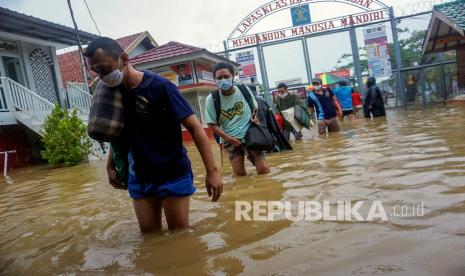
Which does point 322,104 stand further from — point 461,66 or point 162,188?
point 461,66

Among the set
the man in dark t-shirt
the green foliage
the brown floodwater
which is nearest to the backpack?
the brown floodwater

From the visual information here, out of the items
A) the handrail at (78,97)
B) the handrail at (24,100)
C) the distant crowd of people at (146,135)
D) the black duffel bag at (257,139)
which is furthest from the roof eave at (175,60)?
the distant crowd of people at (146,135)

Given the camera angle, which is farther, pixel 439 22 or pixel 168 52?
pixel 168 52

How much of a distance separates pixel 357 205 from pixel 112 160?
1.83 metres

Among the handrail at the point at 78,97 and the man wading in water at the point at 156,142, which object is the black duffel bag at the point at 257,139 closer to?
the man wading in water at the point at 156,142

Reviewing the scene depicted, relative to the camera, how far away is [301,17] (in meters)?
21.7

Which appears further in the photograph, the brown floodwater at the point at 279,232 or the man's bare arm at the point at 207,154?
the man's bare arm at the point at 207,154

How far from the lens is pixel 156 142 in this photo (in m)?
2.79

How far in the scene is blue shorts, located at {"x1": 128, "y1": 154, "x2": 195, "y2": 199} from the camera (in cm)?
281

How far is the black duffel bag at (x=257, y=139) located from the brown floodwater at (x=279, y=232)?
36cm

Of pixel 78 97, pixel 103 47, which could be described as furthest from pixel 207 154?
pixel 78 97

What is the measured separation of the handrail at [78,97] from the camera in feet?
51.1

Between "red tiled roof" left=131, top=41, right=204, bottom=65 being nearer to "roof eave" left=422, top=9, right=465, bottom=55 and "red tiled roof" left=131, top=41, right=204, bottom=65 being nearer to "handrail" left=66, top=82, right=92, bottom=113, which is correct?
"handrail" left=66, top=82, right=92, bottom=113

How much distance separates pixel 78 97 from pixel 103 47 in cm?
1437
